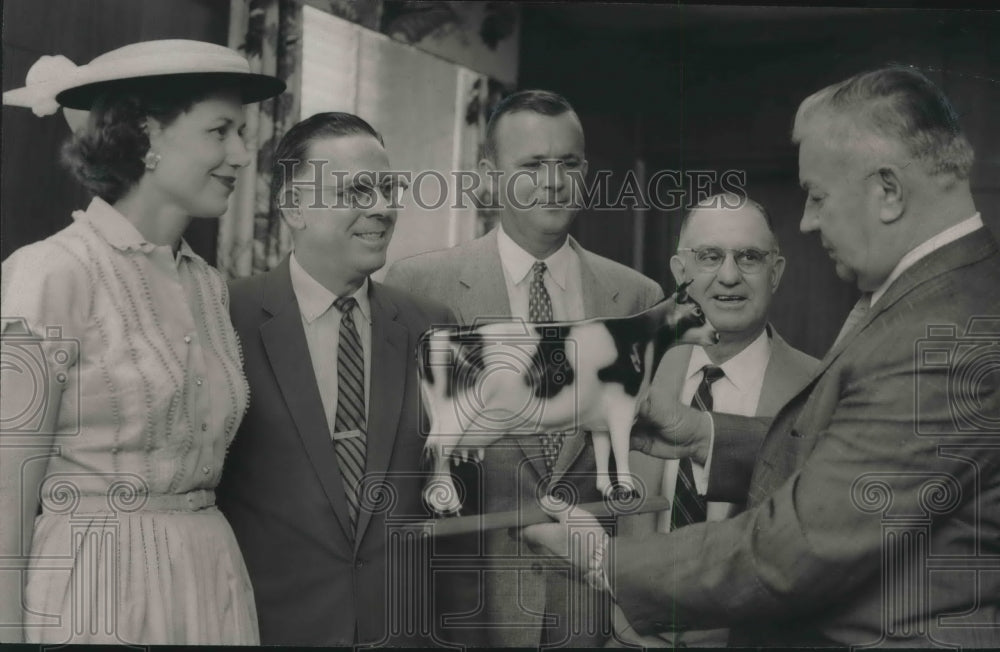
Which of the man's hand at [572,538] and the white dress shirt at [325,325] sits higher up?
the white dress shirt at [325,325]

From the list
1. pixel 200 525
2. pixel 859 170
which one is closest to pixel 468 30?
pixel 859 170

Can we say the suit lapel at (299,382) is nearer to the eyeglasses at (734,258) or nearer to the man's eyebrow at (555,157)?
the man's eyebrow at (555,157)

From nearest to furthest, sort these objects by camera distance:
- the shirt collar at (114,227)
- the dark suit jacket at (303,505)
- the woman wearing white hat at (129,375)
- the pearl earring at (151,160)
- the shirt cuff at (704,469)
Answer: the woman wearing white hat at (129,375) → the shirt collar at (114,227) → the pearl earring at (151,160) → the dark suit jacket at (303,505) → the shirt cuff at (704,469)

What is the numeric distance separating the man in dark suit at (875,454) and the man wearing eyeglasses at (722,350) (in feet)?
0.20

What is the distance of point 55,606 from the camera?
14.2ft

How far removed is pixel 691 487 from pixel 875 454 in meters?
0.65

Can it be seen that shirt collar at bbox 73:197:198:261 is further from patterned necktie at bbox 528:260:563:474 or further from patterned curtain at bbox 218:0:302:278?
patterned necktie at bbox 528:260:563:474

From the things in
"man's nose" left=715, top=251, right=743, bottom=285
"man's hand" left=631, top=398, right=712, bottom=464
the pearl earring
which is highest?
the pearl earring

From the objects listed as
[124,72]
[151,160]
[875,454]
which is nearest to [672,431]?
[875,454]

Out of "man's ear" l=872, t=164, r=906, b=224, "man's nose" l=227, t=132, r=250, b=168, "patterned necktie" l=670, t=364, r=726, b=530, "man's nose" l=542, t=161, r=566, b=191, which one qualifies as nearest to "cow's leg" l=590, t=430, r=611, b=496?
"patterned necktie" l=670, t=364, r=726, b=530

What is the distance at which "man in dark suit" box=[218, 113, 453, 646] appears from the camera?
14.6 ft

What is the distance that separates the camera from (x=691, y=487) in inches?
179

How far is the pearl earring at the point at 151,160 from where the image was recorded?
14.2ft

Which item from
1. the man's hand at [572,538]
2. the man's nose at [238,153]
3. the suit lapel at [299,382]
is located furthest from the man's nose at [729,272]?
the man's nose at [238,153]
